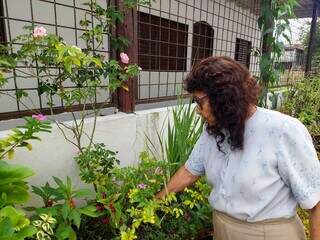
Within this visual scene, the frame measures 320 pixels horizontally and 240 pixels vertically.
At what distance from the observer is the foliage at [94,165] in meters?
2.10

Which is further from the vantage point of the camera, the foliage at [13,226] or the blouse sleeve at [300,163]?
the blouse sleeve at [300,163]

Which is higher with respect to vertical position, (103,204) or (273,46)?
(273,46)

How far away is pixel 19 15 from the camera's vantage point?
148 inches

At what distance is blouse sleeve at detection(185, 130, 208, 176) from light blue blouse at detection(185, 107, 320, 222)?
11 cm

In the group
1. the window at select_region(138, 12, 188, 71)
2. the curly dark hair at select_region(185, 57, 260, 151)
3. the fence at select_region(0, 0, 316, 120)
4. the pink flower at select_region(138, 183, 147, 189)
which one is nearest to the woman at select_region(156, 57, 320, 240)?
the curly dark hair at select_region(185, 57, 260, 151)

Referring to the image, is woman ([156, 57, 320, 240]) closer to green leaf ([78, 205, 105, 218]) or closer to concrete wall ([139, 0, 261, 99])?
green leaf ([78, 205, 105, 218])

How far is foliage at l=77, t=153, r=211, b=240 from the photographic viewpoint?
1774 millimetres

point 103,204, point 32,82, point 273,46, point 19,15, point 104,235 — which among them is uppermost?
point 19,15

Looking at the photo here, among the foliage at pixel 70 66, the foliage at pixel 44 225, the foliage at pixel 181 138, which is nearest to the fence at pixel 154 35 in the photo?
the foliage at pixel 70 66

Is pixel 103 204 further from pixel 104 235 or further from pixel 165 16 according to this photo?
pixel 165 16

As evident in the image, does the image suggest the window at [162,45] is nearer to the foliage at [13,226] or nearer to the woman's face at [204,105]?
the woman's face at [204,105]

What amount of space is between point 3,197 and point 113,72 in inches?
43.1

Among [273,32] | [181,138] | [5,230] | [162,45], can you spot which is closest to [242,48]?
[162,45]

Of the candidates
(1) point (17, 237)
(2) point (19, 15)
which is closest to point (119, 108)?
(1) point (17, 237)
